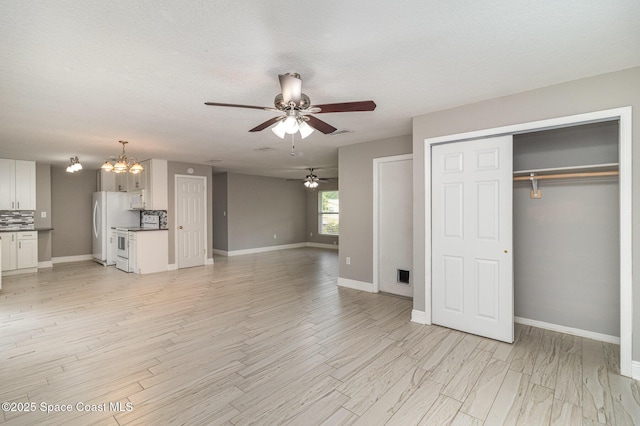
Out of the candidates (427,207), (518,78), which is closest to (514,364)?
(427,207)

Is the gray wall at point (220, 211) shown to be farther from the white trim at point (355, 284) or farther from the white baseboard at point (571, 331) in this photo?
the white baseboard at point (571, 331)

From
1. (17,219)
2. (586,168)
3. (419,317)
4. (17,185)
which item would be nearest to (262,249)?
(17,219)

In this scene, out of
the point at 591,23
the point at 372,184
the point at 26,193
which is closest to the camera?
the point at 591,23

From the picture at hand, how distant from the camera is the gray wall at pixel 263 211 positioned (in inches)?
369

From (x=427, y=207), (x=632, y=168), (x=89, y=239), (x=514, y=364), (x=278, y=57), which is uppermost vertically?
(x=278, y=57)

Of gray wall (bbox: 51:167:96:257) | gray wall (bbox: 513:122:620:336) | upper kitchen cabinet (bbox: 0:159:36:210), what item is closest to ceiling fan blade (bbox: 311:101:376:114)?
gray wall (bbox: 513:122:620:336)

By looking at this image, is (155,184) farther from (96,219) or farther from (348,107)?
(348,107)

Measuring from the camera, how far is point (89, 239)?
27.5ft

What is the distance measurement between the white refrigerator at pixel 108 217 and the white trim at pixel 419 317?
24.5ft

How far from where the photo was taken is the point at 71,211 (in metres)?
8.08

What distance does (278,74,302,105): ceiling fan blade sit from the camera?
228cm

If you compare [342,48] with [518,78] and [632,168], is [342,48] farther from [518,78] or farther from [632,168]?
[632,168]

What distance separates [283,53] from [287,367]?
2679mm

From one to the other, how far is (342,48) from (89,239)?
9.49 metres
